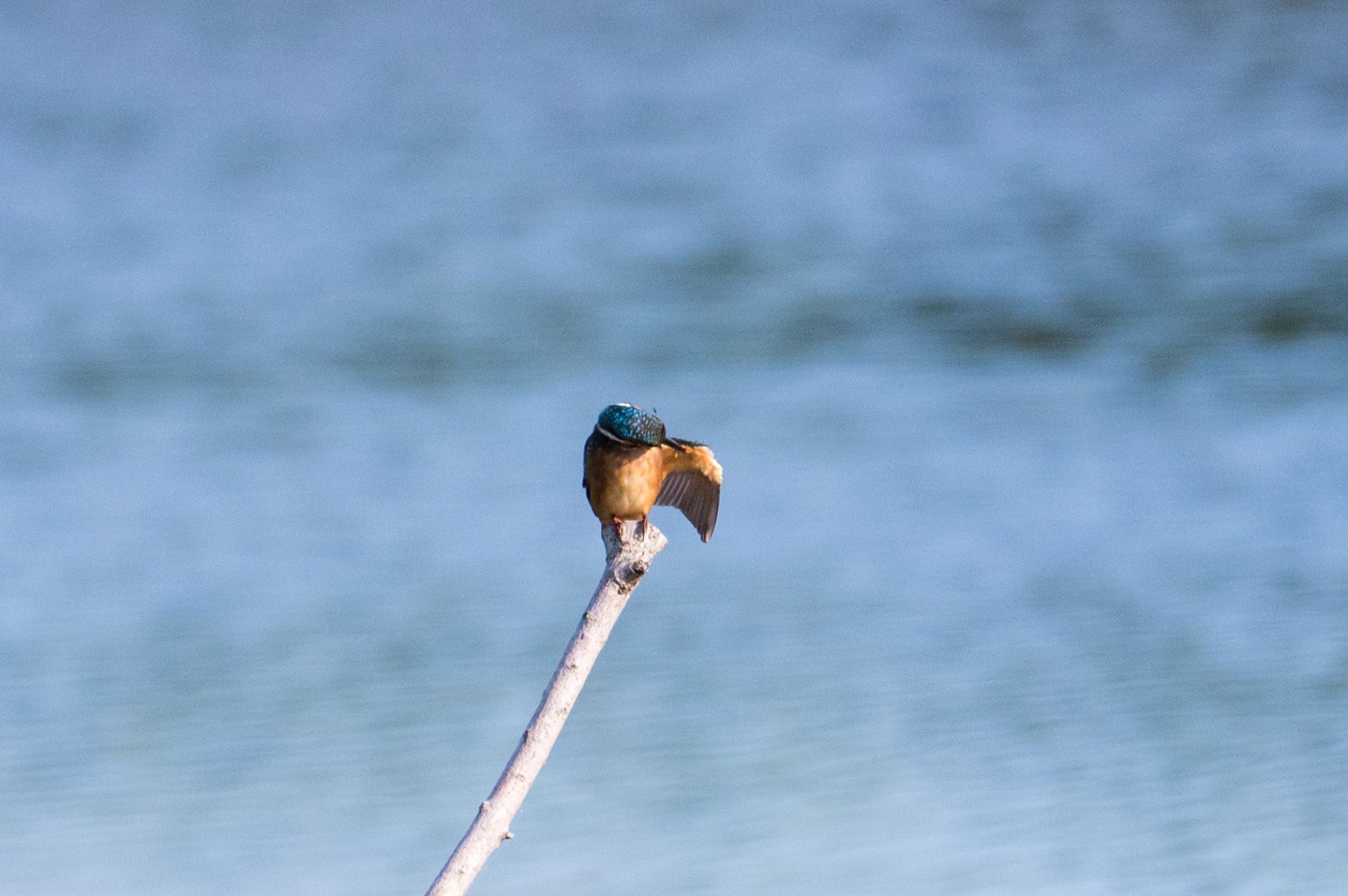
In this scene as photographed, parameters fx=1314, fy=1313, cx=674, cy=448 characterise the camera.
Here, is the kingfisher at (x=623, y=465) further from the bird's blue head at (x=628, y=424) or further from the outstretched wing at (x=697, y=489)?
the outstretched wing at (x=697, y=489)

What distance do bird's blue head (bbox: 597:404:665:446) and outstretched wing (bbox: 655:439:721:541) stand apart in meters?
0.18

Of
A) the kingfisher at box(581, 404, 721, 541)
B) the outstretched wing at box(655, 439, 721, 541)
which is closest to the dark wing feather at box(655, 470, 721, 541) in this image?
the outstretched wing at box(655, 439, 721, 541)

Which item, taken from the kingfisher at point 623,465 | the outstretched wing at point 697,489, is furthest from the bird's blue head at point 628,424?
the outstretched wing at point 697,489

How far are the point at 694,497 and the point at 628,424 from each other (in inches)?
10.5

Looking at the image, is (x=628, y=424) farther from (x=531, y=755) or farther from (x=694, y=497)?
(x=531, y=755)

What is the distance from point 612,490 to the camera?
1210mm

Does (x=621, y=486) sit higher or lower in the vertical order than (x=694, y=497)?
lower

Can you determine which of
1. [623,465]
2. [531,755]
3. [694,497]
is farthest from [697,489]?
[531,755]

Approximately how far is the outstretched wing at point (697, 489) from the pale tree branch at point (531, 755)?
0.44 m

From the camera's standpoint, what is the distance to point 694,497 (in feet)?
4.80

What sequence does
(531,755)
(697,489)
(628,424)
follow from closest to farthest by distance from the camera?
(531,755)
(628,424)
(697,489)

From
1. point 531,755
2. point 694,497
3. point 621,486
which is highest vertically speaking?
point 694,497

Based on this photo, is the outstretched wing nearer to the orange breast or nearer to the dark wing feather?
the dark wing feather

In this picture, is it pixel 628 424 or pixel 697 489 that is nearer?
pixel 628 424
